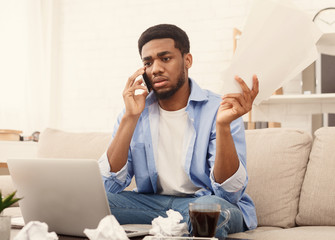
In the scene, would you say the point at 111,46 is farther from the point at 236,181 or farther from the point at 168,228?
the point at 168,228

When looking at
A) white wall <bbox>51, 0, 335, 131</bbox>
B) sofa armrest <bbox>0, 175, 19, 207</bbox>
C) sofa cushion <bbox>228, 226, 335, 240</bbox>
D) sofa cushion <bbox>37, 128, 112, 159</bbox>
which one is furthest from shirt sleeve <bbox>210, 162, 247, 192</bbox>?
white wall <bbox>51, 0, 335, 131</bbox>

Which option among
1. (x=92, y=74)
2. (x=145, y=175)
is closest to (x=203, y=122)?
(x=145, y=175)

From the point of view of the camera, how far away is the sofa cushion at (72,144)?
2.08 metres

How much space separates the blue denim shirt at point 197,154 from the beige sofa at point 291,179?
15 cm

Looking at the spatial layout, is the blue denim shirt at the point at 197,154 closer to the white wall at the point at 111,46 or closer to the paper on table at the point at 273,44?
the paper on table at the point at 273,44

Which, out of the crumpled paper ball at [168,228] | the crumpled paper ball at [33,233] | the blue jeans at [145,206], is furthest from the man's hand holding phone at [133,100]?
the crumpled paper ball at [33,233]

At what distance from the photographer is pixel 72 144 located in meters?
2.14

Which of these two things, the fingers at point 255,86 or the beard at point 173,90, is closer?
the fingers at point 255,86

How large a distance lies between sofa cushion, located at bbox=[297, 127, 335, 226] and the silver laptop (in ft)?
2.65

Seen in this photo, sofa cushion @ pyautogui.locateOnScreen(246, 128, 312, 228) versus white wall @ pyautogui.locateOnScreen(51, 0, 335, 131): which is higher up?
white wall @ pyautogui.locateOnScreen(51, 0, 335, 131)

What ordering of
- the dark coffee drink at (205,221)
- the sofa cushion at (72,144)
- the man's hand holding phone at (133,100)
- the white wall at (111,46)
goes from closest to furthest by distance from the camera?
the dark coffee drink at (205,221), the man's hand holding phone at (133,100), the sofa cushion at (72,144), the white wall at (111,46)

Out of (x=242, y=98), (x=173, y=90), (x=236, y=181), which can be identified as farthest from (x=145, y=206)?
(x=242, y=98)

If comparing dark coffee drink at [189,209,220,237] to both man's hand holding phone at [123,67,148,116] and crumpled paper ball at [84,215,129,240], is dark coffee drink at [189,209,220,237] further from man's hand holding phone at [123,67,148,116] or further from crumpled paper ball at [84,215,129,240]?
man's hand holding phone at [123,67,148,116]

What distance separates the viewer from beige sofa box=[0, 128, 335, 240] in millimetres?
1617
